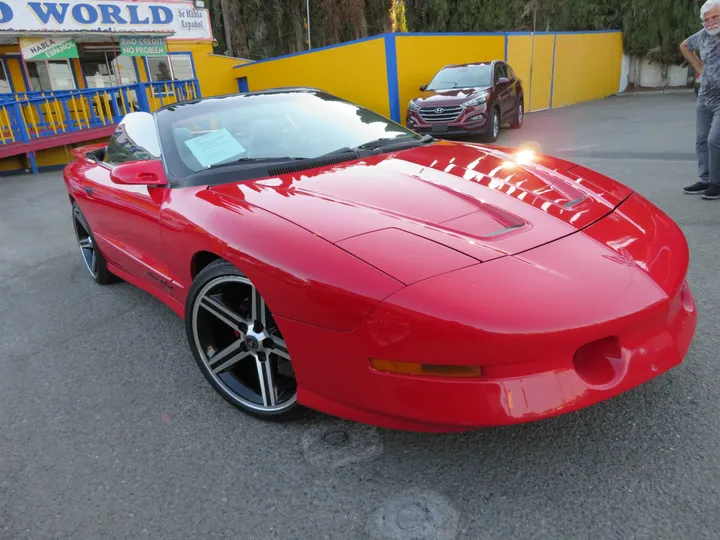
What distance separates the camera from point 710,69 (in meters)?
4.66

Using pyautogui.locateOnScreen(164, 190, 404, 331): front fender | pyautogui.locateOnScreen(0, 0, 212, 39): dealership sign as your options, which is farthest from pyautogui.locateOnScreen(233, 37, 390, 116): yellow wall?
pyautogui.locateOnScreen(164, 190, 404, 331): front fender

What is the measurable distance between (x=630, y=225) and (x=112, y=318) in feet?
9.75

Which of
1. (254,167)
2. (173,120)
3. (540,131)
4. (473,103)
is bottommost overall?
(540,131)

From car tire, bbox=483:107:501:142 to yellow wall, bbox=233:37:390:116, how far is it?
3.16 meters

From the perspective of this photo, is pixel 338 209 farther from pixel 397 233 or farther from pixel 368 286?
pixel 368 286

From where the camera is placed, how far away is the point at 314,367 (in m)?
1.81

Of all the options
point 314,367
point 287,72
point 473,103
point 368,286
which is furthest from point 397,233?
point 287,72

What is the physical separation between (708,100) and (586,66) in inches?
603

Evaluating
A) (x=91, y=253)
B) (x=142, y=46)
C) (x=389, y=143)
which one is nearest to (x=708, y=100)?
(x=389, y=143)

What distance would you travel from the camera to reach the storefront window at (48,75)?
15773mm

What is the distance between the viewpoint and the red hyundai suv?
1005 cm

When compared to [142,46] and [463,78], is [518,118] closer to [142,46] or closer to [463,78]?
[463,78]

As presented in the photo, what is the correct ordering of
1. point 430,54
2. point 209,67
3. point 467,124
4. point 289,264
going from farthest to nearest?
point 209,67
point 430,54
point 467,124
point 289,264

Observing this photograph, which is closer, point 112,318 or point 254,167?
point 254,167
